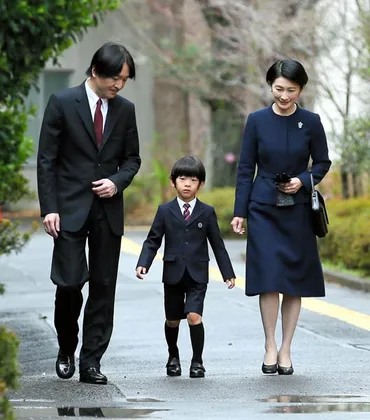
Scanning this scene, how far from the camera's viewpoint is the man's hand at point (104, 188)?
26.2 feet

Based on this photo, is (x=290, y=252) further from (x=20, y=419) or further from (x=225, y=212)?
(x=225, y=212)

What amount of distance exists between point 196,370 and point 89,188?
1.27m

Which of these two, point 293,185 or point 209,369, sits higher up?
point 293,185

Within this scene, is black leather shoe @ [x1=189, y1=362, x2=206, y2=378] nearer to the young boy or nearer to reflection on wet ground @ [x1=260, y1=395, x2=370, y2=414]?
the young boy

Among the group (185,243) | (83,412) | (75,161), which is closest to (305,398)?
(83,412)

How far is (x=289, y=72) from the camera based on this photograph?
27.4 ft

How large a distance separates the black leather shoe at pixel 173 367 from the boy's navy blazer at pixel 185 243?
48 centimetres

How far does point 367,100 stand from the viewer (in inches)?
747

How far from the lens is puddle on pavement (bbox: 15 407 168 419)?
6.88m

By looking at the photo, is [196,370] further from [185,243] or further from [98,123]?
[98,123]

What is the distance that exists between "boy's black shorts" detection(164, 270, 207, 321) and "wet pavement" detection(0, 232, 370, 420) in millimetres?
395

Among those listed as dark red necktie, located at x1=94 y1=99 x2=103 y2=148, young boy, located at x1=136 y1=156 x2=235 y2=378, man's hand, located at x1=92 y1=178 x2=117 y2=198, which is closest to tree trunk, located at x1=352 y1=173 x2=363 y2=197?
young boy, located at x1=136 y1=156 x2=235 y2=378

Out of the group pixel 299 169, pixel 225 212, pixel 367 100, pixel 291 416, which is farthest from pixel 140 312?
pixel 225 212

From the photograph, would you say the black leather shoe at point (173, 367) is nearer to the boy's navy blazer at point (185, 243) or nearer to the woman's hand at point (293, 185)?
the boy's navy blazer at point (185, 243)
